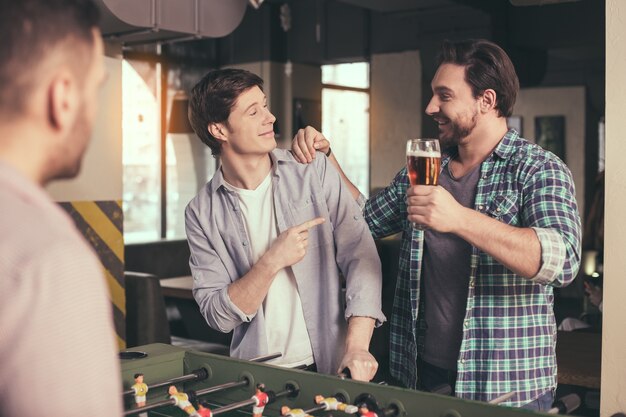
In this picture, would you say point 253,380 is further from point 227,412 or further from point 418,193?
point 418,193

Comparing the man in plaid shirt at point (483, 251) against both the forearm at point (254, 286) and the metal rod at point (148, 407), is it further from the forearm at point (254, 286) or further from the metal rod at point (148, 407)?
the metal rod at point (148, 407)

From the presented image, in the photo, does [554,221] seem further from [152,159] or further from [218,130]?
[152,159]

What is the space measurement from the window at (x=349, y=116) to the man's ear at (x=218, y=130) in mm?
6740

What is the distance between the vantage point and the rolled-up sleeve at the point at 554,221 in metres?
1.98

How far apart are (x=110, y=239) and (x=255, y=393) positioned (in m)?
2.62

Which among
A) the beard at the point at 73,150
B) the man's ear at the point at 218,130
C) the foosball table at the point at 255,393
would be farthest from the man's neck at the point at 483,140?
the beard at the point at 73,150

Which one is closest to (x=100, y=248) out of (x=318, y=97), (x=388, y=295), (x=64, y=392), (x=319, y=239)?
(x=388, y=295)

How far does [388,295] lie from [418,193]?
273 cm

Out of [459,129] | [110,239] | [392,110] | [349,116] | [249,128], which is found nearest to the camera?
[459,129]

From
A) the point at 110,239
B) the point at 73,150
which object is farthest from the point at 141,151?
the point at 73,150

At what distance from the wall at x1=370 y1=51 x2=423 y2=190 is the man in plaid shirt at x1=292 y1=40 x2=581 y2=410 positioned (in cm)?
554

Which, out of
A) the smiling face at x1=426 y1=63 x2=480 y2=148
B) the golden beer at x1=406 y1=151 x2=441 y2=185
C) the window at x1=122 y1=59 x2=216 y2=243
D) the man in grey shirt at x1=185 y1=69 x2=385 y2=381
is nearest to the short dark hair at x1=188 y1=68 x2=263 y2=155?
the man in grey shirt at x1=185 y1=69 x2=385 y2=381

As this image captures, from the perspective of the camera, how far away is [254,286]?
2.22 m

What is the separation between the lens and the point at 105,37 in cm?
394
